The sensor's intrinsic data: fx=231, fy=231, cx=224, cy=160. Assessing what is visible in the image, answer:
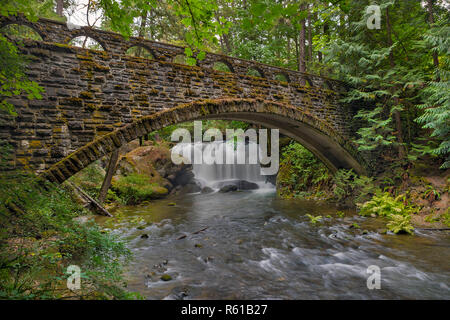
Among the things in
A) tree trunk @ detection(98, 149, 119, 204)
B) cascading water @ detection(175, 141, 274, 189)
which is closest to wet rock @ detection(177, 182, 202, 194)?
cascading water @ detection(175, 141, 274, 189)

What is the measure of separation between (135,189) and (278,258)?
780cm

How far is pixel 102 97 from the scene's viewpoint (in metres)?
4.90

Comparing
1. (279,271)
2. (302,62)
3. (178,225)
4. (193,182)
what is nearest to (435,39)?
(302,62)

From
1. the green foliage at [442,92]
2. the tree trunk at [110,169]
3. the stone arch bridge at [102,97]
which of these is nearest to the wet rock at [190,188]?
the tree trunk at [110,169]

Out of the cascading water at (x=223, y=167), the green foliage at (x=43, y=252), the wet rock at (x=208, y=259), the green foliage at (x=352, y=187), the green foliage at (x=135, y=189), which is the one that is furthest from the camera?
the cascading water at (x=223, y=167)

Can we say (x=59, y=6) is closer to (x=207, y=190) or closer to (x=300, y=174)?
(x=207, y=190)

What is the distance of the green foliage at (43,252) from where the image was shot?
2229mm

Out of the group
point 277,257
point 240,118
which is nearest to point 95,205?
point 240,118

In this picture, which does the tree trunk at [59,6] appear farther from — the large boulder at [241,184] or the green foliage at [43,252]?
the large boulder at [241,184]

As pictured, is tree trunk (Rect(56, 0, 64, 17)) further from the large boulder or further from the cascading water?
the large boulder

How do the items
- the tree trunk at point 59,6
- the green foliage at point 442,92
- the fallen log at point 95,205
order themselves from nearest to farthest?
the green foliage at point 442,92 < the fallen log at point 95,205 < the tree trunk at point 59,6

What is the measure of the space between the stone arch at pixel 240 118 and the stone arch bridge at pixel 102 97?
0.07ft

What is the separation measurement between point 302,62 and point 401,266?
989 centimetres
